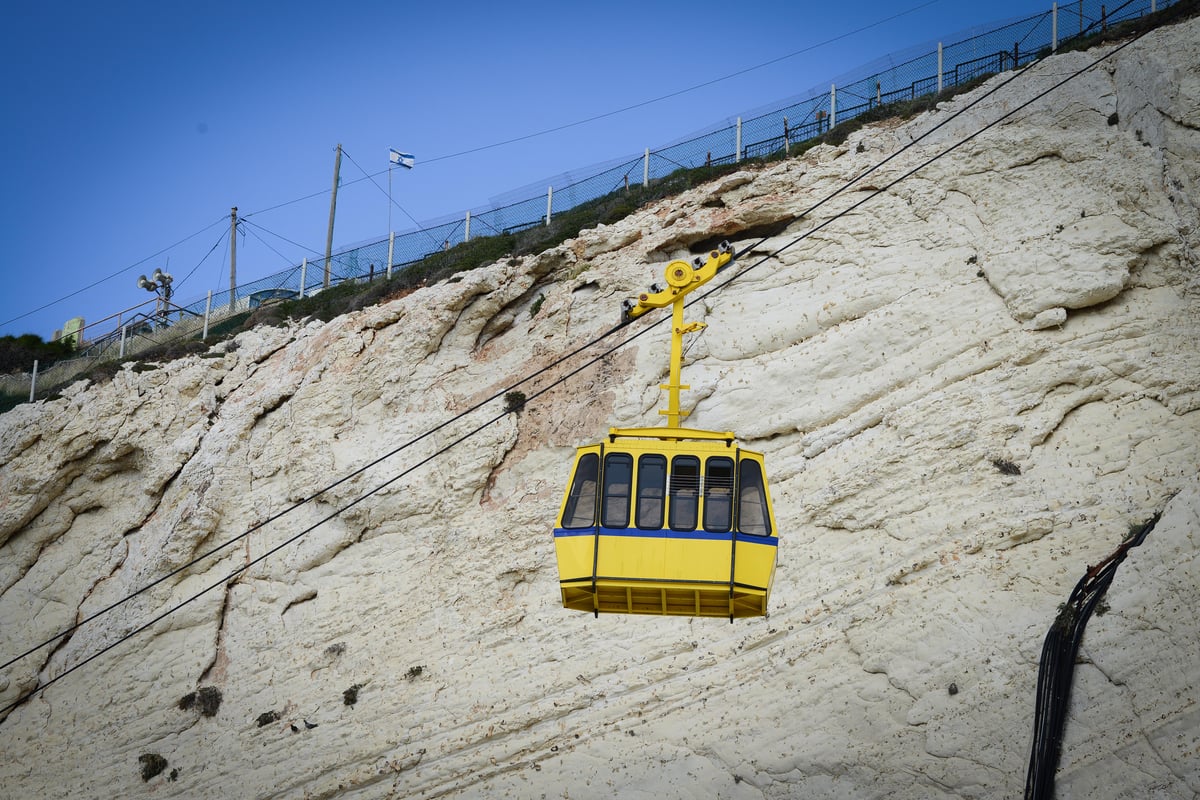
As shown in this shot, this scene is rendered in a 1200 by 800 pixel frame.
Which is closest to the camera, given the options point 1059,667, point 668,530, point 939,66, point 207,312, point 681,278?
point 668,530

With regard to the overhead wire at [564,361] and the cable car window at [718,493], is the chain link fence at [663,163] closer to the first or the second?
the overhead wire at [564,361]

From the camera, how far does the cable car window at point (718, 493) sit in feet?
40.3

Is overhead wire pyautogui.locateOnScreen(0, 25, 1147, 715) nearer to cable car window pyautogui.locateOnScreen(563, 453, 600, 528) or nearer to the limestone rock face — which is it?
the limestone rock face

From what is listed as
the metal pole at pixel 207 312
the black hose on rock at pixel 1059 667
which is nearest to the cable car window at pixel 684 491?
the black hose on rock at pixel 1059 667

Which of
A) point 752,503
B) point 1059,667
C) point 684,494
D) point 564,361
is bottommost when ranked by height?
point 1059,667

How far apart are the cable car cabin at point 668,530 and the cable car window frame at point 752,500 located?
0.01 metres

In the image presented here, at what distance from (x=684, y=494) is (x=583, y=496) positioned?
1.21 metres

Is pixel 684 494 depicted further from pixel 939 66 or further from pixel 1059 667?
pixel 939 66

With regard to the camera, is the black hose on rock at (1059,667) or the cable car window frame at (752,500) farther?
the black hose on rock at (1059,667)

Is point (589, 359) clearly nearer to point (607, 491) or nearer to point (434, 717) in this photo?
point (434, 717)

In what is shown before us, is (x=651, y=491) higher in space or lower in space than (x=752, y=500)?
higher

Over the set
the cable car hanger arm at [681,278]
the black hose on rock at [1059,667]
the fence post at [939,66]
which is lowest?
the black hose on rock at [1059,667]

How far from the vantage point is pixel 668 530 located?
12.3 m

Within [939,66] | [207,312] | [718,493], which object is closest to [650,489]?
[718,493]
